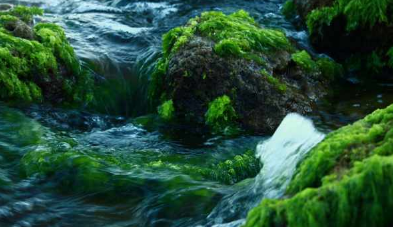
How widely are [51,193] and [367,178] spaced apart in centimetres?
310

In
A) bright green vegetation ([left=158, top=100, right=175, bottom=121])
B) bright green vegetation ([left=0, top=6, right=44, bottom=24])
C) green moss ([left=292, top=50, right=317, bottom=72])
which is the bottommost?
bright green vegetation ([left=158, top=100, right=175, bottom=121])

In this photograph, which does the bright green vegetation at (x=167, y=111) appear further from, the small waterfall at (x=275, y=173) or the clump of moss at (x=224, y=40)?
the small waterfall at (x=275, y=173)

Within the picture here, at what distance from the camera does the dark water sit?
14.0 feet

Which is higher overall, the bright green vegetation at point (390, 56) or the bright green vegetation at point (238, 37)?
the bright green vegetation at point (238, 37)

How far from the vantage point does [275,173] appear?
12.3 ft

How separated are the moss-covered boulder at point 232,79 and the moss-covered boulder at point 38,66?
1.21 meters

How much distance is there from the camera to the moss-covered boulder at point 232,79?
21.4 ft

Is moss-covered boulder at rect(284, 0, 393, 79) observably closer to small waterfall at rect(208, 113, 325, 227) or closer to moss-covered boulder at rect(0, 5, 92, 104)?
moss-covered boulder at rect(0, 5, 92, 104)

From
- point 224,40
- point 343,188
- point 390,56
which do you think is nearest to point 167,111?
point 224,40

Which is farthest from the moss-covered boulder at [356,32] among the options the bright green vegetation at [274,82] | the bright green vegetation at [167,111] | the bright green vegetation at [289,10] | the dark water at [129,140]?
the bright green vegetation at [167,111]

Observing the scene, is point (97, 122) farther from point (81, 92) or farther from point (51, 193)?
point (51, 193)

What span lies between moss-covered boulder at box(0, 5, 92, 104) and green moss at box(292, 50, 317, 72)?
3.01 metres

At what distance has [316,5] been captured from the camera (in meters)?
8.44

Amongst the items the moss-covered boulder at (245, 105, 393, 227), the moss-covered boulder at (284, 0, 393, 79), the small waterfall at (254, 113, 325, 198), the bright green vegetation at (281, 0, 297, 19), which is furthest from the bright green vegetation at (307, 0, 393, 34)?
the moss-covered boulder at (245, 105, 393, 227)
